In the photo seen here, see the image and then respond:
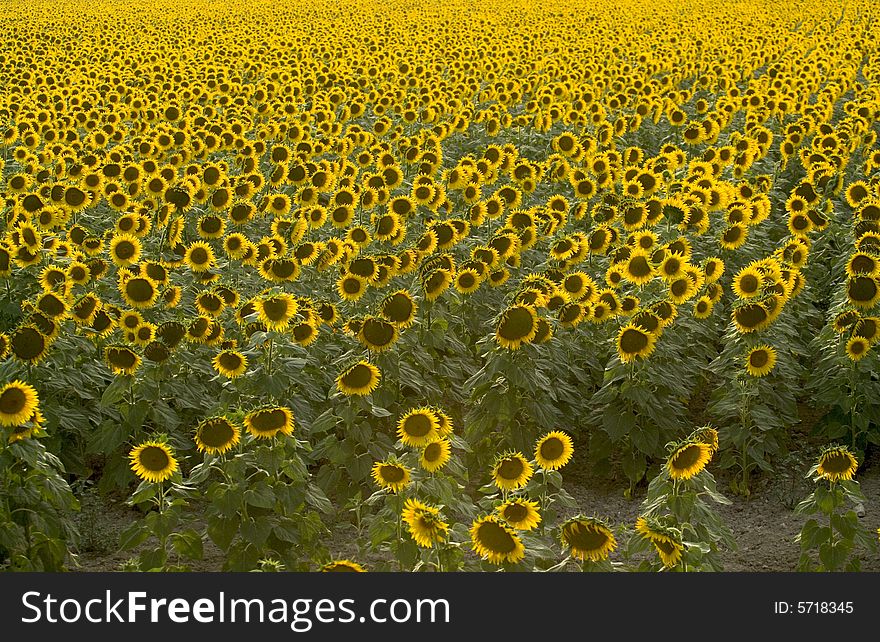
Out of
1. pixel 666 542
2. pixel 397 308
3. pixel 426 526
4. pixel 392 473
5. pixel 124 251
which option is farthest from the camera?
pixel 124 251

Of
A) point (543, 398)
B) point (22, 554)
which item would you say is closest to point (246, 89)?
point (543, 398)

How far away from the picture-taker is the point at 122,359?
6297 mm

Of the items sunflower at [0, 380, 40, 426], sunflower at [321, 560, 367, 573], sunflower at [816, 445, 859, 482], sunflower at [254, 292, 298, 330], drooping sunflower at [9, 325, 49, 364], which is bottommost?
sunflower at [321, 560, 367, 573]

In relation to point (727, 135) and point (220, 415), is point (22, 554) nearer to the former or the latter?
point (220, 415)

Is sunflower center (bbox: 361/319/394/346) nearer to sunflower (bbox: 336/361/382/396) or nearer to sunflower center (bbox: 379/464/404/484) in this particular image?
sunflower (bbox: 336/361/382/396)

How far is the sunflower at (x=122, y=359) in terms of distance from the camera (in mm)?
6277

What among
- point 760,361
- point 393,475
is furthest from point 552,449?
point 760,361

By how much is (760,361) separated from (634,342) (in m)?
0.81

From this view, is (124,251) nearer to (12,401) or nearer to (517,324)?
(12,401)

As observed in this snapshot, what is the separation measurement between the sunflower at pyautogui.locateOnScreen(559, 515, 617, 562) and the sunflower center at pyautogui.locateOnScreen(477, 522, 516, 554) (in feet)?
0.75

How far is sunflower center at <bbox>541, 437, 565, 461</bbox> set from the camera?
514 cm

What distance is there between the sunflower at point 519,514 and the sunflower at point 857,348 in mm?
2964

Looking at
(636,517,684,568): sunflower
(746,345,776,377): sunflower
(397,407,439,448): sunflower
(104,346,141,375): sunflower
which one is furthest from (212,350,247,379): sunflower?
(746,345,776,377): sunflower

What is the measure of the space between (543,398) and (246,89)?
1100 centimetres
